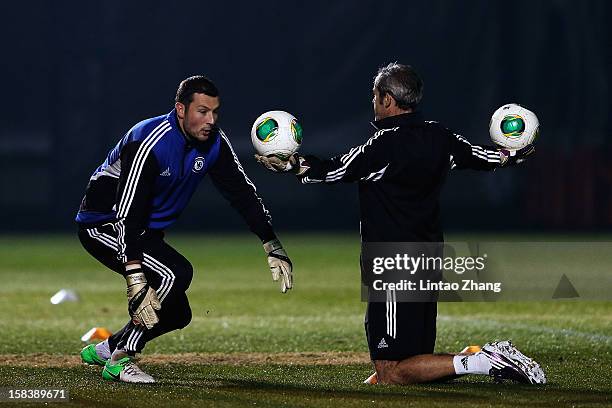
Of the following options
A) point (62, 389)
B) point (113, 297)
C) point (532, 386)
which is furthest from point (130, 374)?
point (113, 297)

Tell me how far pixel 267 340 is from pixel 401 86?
368 cm

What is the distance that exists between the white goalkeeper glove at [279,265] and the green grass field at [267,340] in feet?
1.90

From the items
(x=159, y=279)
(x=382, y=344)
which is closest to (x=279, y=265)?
(x=159, y=279)

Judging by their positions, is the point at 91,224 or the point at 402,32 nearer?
the point at 91,224

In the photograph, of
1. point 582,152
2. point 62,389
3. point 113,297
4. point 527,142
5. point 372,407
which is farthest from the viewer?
point 582,152

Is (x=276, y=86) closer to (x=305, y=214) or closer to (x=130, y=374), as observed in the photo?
(x=305, y=214)

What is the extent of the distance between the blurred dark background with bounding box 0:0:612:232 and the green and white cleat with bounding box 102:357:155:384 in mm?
17408

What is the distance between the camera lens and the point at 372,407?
6.83m

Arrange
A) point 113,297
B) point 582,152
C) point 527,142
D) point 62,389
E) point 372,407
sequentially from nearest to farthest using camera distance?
point 372,407, point 62,389, point 527,142, point 113,297, point 582,152

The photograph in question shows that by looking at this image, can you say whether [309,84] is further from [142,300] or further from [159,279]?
[142,300]

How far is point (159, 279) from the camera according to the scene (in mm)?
7938

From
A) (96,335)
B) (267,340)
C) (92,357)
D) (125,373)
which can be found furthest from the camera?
(267,340)

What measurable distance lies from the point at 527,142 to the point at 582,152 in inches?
708

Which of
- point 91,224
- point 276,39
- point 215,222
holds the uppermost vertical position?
point 276,39
